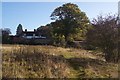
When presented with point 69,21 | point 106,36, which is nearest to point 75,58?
point 106,36

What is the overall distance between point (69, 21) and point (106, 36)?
4484 cm

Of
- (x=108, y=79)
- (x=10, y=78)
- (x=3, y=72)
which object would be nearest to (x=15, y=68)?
(x=3, y=72)

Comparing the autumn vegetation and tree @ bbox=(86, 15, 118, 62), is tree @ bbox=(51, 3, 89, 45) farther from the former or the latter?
tree @ bbox=(86, 15, 118, 62)

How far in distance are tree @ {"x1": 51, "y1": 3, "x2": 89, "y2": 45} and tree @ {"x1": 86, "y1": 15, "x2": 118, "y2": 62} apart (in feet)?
131

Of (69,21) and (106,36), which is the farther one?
(69,21)

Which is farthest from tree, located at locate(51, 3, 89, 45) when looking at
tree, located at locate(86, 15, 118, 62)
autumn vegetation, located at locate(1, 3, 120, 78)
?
tree, located at locate(86, 15, 118, 62)

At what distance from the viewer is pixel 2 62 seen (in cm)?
1497

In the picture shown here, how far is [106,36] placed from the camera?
2431 centimetres

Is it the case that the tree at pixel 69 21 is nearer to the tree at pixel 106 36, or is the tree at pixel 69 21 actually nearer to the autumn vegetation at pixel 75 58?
the autumn vegetation at pixel 75 58

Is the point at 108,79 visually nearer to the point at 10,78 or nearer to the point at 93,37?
the point at 10,78

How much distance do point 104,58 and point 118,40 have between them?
9.74ft

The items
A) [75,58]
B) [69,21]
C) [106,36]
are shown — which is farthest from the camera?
[69,21]

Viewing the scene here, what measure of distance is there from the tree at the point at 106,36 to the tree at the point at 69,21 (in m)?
39.8

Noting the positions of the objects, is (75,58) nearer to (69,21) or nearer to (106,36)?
(106,36)
